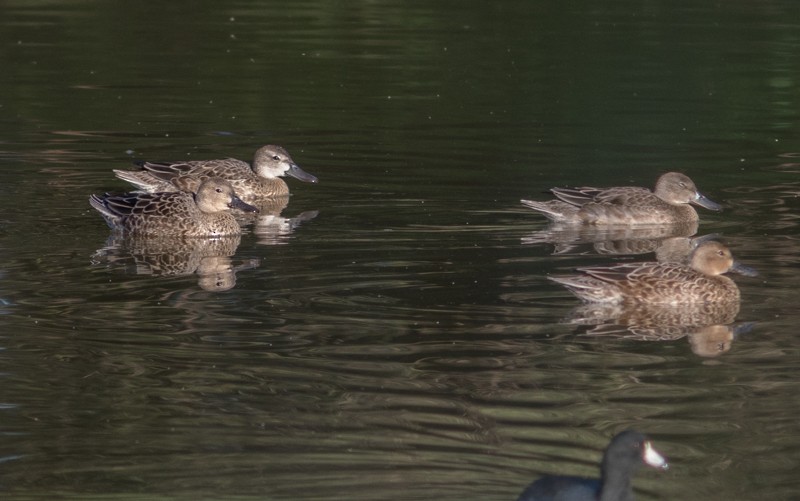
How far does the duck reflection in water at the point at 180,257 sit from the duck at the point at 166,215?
0.07m

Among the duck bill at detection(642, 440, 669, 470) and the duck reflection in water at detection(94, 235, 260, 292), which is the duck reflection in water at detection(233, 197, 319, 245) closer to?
the duck reflection in water at detection(94, 235, 260, 292)

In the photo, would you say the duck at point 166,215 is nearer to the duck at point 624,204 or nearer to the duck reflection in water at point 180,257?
the duck reflection in water at point 180,257

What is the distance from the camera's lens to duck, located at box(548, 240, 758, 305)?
10.4m

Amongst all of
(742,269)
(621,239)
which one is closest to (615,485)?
(742,269)

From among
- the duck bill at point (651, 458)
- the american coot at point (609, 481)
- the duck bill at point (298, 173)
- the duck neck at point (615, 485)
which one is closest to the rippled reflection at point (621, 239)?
the duck bill at point (298, 173)

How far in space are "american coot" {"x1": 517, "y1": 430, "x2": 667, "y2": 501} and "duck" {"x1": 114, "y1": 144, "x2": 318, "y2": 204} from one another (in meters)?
9.25

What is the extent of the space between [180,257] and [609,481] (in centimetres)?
689

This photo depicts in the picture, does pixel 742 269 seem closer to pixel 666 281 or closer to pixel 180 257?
pixel 666 281

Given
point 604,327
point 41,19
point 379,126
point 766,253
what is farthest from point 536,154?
point 41,19

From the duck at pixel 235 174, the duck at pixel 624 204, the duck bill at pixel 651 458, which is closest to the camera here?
the duck bill at pixel 651 458

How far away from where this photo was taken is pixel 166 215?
13164 millimetres

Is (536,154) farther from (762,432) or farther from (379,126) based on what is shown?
(762,432)

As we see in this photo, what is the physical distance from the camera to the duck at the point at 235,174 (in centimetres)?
1516

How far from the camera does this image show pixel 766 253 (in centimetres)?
1203
